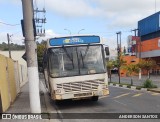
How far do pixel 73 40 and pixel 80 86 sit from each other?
220cm

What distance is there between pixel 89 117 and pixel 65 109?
11.0 feet

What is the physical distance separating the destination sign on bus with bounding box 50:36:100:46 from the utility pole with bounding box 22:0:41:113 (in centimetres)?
280

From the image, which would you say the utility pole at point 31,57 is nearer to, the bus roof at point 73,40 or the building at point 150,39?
the bus roof at point 73,40

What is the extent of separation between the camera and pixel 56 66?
15.2m

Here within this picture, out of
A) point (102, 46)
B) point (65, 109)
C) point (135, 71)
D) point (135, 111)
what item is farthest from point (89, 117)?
point (135, 71)

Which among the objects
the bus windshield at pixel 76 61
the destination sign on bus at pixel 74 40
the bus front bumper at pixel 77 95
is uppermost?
the destination sign on bus at pixel 74 40

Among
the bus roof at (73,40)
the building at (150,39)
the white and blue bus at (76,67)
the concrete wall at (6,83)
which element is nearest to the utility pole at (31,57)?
the concrete wall at (6,83)

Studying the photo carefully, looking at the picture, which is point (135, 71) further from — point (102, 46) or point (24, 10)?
point (24, 10)

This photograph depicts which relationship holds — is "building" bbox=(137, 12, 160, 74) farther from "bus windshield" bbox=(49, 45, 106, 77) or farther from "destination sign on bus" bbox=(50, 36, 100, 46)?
"bus windshield" bbox=(49, 45, 106, 77)

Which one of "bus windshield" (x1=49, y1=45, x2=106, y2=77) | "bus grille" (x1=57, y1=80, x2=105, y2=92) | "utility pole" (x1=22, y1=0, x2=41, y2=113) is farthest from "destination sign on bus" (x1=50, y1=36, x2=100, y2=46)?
"utility pole" (x1=22, y1=0, x2=41, y2=113)

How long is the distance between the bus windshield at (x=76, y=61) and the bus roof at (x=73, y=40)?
0.23m

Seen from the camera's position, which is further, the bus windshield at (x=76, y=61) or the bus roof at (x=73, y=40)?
the bus roof at (x=73, y=40)

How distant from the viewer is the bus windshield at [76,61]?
1514 cm

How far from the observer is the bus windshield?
15141mm
